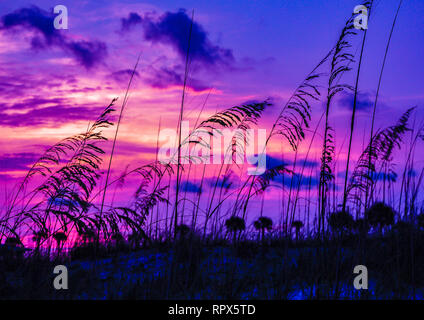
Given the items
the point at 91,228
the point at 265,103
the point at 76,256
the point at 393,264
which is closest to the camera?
the point at 91,228

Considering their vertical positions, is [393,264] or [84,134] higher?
[84,134]

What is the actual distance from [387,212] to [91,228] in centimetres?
366

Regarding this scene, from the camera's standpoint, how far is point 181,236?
4.86m

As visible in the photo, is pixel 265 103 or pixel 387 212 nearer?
pixel 265 103

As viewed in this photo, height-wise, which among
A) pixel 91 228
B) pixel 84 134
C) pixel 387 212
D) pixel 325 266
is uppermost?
pixel 84 134
